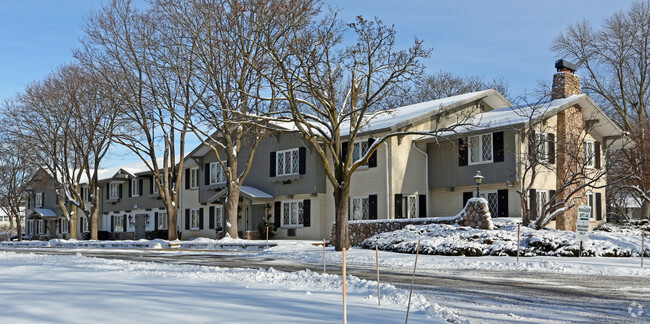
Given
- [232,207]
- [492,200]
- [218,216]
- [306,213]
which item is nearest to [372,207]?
[306,213]

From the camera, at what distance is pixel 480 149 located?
31.0m

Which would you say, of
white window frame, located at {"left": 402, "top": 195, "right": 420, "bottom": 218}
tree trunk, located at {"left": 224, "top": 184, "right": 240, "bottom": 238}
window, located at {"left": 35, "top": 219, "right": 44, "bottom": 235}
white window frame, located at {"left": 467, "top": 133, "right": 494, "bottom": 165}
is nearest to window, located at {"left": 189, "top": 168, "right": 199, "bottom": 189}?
tree trunk, located at {"left": 224, "top": 184, "right": 240, "bottom": 238}

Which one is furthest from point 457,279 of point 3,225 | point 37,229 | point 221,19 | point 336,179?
point 3,225

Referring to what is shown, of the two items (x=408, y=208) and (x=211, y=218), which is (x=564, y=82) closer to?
(x=408, y=208)

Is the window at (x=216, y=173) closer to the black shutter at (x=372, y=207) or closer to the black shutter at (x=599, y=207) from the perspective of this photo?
the black shutter at (x=372, y=207)

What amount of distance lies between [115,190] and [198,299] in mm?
50680

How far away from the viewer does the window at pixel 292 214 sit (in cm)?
3700

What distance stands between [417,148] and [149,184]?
26699 mm

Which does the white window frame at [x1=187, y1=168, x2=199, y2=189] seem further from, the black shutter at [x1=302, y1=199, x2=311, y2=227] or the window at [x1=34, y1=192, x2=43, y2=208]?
the window at [x1=34, y1=192, x2=43, y2=208]

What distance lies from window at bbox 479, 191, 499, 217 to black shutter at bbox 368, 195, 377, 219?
5.08 metres

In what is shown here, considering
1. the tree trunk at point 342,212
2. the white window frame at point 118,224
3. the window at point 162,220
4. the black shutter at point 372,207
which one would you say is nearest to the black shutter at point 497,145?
the black shutter at point 372,207

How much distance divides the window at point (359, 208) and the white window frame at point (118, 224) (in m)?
28.6

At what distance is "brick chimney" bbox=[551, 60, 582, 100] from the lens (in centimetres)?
3281

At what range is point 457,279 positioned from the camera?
14.6m
